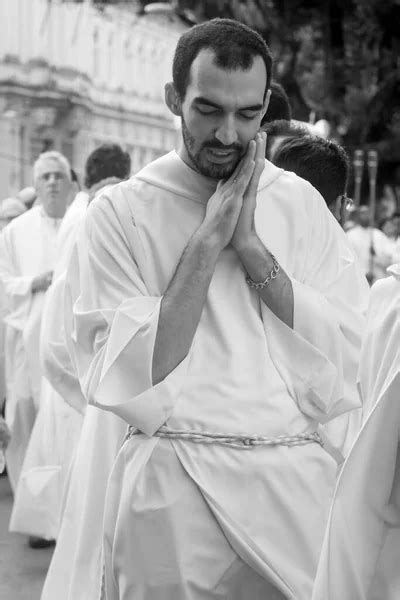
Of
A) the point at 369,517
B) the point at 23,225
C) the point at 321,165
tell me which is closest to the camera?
the point at 369,517

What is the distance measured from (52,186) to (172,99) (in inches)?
209

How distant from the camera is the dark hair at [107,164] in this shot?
7.37m

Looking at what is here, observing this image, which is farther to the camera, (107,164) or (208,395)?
(107,164)

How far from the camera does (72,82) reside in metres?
51.0

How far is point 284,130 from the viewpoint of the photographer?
5.16 meters

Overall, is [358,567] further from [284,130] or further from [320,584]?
[284,130]

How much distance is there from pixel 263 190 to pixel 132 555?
0.95 m

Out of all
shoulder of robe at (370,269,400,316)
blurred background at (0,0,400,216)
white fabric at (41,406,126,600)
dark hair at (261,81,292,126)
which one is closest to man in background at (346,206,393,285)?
blurred background at (0,0,400,216)

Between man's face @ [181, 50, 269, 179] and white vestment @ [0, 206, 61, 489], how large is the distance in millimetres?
5319

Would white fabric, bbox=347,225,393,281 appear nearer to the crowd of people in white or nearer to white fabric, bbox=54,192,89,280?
white fabric, bbox=54,192,89,280

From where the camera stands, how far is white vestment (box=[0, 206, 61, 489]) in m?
8.87

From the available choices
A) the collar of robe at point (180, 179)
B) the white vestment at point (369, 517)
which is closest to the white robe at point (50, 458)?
the collar of robe at point (180, 179)

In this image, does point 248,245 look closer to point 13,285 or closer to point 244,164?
point 244,164

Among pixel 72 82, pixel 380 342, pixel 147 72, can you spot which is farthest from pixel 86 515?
pixel 147 72
